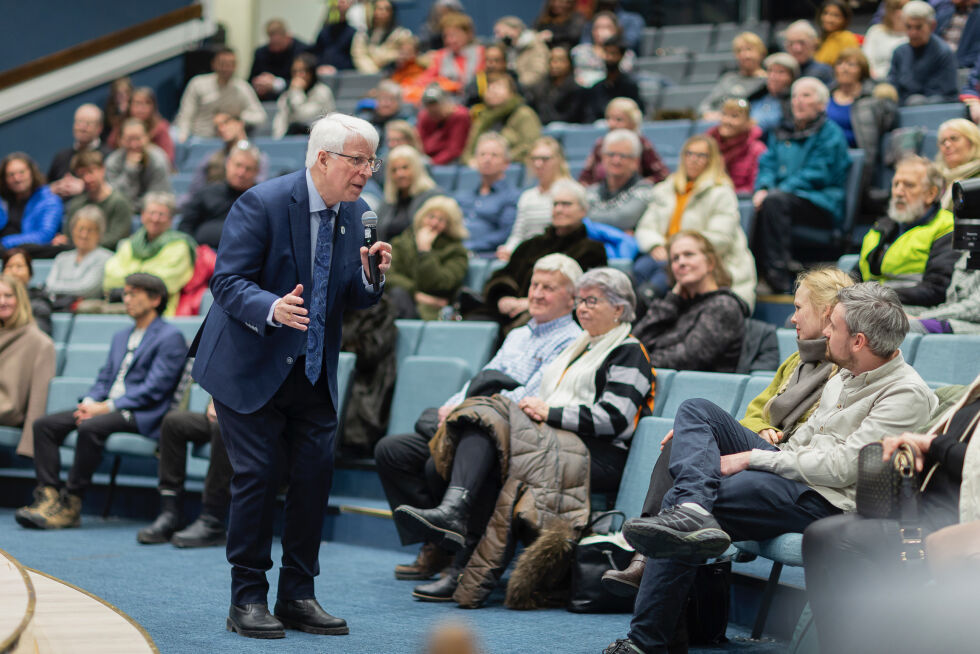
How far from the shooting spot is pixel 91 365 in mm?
5113

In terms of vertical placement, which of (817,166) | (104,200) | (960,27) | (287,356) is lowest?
(287,356)

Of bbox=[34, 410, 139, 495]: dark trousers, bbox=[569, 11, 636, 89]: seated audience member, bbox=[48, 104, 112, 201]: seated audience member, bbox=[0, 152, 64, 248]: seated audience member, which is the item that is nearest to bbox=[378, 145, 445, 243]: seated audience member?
bbox=[34, 410, 139, 495]: dark trousers

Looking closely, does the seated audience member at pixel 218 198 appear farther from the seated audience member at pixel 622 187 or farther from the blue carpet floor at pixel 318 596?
the blue carpet floor at pixel 318 596

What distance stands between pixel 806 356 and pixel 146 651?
5.55 ft

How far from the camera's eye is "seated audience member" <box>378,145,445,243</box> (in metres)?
5.31

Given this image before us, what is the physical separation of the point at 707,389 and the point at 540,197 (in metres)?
2.01

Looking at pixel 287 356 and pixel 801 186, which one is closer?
pixel 287 356

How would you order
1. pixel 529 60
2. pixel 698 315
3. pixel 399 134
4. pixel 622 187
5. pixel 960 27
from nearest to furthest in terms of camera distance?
pixel 698 315, pixel 622 187, pixel 399 134, pixel 960 27, pixel 529 60

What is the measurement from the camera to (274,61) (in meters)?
9.13

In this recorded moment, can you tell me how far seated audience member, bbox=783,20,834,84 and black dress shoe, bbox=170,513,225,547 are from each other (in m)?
3.84

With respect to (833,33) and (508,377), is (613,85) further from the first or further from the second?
(508,377)

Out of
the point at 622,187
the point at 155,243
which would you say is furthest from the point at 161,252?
the point at 622,187

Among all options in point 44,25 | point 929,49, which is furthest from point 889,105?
point 44,25

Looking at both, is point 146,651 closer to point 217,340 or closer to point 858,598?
point 217,340
